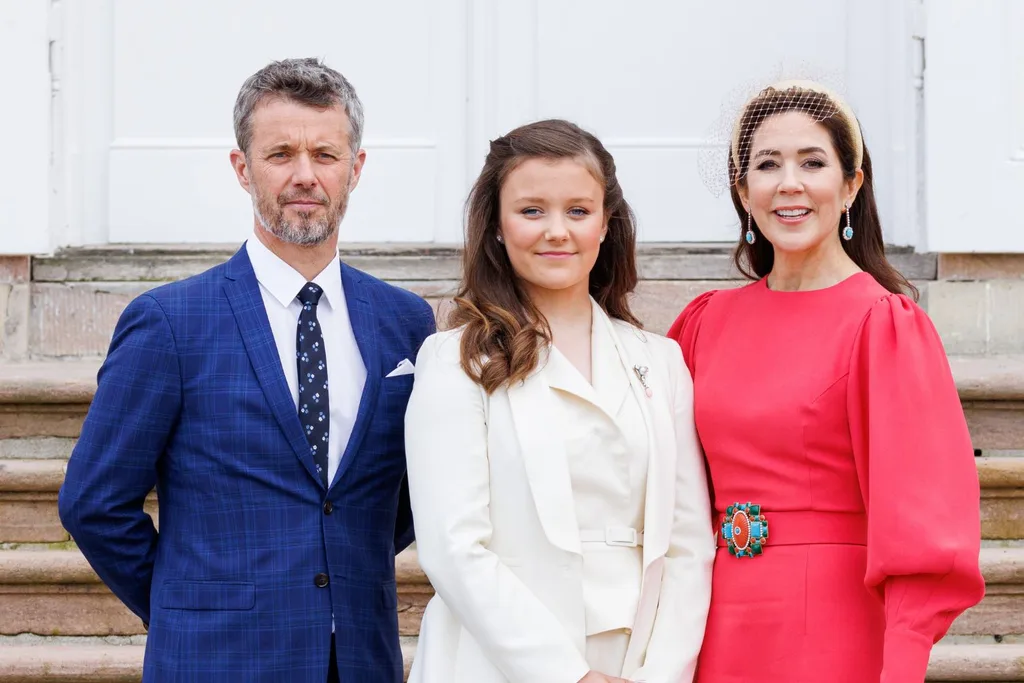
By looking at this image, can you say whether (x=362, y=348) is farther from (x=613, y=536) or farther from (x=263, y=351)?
(x=613, y=536)

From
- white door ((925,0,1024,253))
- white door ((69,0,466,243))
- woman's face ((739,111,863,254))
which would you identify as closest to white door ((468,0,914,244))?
white door ((69,0,466,243))

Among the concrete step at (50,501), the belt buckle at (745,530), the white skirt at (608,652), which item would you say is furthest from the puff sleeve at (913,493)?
the concrete step at (50,501)

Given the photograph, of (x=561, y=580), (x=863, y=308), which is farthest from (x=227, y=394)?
(x=863, y=308)

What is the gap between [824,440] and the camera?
2.33 m

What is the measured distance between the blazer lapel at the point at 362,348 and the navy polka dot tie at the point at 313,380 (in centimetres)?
5

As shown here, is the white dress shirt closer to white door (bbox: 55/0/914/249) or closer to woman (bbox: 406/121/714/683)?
woman (bbox: 406/121/714/683)

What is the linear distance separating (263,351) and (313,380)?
4.0 inches

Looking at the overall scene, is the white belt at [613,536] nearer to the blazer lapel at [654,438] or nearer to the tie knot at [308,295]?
the blazer lapel at [654,438]

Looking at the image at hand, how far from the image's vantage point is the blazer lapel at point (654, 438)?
7.54ft

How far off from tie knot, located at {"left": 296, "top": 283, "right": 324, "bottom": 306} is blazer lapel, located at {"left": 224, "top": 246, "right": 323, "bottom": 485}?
7cm

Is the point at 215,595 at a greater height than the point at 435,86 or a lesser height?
lesser

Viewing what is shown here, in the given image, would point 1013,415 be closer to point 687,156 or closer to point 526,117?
point 687,156

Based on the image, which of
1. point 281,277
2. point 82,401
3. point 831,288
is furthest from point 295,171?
point 82,401

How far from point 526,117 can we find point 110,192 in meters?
1.37
